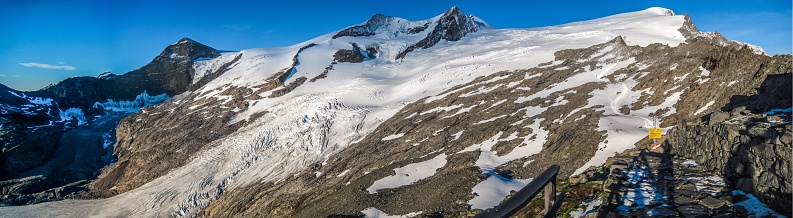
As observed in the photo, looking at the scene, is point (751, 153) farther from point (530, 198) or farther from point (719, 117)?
point (530, 198)

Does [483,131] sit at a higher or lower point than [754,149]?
lower

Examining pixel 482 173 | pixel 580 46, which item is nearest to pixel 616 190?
pixel 482 173

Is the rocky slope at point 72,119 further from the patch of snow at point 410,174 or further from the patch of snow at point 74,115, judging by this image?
the patch of snow at point 410,174

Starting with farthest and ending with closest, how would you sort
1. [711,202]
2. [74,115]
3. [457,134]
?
[74,115] → [457,134] → [711,202]

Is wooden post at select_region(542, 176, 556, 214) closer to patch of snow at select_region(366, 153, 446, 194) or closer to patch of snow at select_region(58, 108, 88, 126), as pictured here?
patch of snow at select_region(366, 153, 446, 194)

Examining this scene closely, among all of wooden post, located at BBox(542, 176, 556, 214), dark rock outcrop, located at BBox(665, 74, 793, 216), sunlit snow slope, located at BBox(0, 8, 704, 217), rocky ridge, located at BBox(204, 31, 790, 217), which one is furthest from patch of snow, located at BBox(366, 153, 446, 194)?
wooden post, located at BBox(542, 176, 556, 214)

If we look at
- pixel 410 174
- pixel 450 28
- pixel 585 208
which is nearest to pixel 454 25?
pixel 450 28

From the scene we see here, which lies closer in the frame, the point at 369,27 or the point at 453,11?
the point at 453,11
